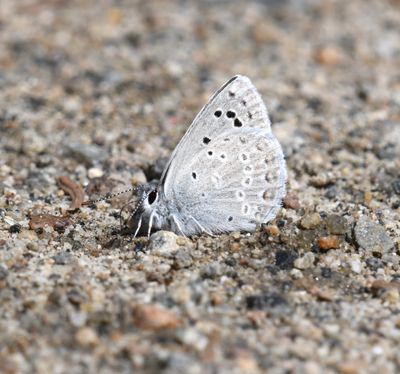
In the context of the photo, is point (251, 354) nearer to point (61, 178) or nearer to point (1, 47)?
point (61, 178)

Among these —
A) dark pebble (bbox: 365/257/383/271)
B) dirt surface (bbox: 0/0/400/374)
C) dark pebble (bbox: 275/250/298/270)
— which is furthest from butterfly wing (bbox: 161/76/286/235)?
dark pebble (bbox: 365/257/383/271)

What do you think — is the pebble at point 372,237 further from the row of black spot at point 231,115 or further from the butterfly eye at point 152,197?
the butterfly eye at point 152,197

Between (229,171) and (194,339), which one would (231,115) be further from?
(194,339)

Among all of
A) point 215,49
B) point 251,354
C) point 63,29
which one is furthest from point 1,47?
point 251,354

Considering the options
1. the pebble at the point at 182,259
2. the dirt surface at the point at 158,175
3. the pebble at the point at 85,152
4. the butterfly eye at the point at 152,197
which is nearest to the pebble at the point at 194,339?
the dirt surface at the point at 158,175

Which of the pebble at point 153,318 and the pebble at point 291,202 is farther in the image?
the pebble at point 291,202

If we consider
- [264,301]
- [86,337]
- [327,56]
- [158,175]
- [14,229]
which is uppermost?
[327,56]

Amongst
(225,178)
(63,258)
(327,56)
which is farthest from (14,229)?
(327,56)
